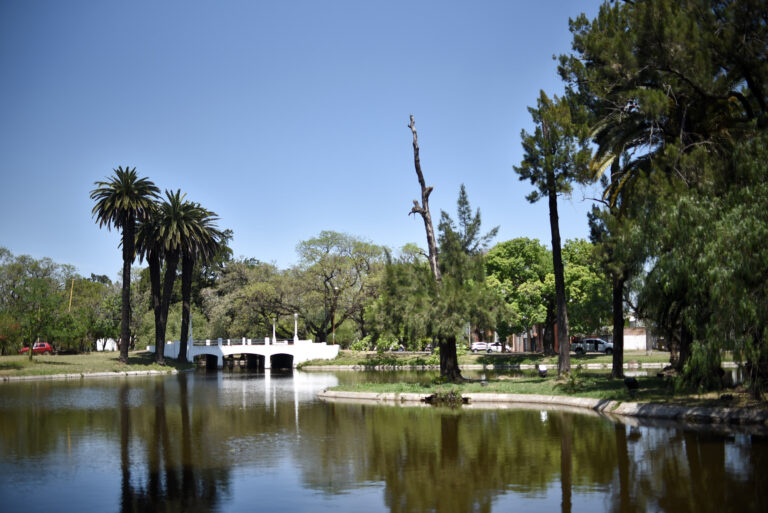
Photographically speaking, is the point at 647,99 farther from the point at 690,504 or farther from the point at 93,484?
the point at 93,484

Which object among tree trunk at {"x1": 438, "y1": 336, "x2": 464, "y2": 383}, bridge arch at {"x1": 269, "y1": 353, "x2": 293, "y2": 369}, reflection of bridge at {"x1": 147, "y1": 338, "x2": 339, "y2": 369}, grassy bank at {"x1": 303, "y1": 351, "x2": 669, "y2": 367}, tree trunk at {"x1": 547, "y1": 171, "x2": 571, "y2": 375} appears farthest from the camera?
bridge arch at {"x1": 269, "y1": 353, "x2": 293, "y2": 369}

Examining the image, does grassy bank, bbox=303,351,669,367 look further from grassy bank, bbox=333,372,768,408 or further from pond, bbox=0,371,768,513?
pond, bbox=0,371,768,513

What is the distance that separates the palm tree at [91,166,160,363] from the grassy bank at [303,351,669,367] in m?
20.9

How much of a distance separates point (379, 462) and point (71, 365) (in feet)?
170

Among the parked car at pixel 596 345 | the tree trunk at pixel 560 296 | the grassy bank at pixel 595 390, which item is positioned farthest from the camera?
the parked car at pixel 596 345

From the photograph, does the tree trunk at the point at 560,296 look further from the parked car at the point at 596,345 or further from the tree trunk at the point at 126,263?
the tree trunk at the point at 126,263

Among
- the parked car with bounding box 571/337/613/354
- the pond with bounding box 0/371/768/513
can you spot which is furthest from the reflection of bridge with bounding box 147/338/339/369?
the pond with bounding box 0/371/768/513

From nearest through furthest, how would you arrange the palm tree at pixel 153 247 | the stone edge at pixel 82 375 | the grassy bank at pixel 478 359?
the stone edge at pixel 82 375
the grassy bank at pixel 478 359
the palm tree at pixel 153 247

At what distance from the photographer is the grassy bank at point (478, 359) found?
186 ft

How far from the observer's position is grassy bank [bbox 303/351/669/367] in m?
56.7

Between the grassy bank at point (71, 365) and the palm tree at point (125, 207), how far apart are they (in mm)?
2435

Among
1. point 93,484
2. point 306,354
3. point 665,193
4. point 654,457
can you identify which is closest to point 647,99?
point 665,193

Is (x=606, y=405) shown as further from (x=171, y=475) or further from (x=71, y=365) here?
(x=71, y=365)

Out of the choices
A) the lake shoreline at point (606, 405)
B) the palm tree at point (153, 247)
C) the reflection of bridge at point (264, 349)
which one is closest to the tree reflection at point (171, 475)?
the lake shoreline at point (606, 405)
